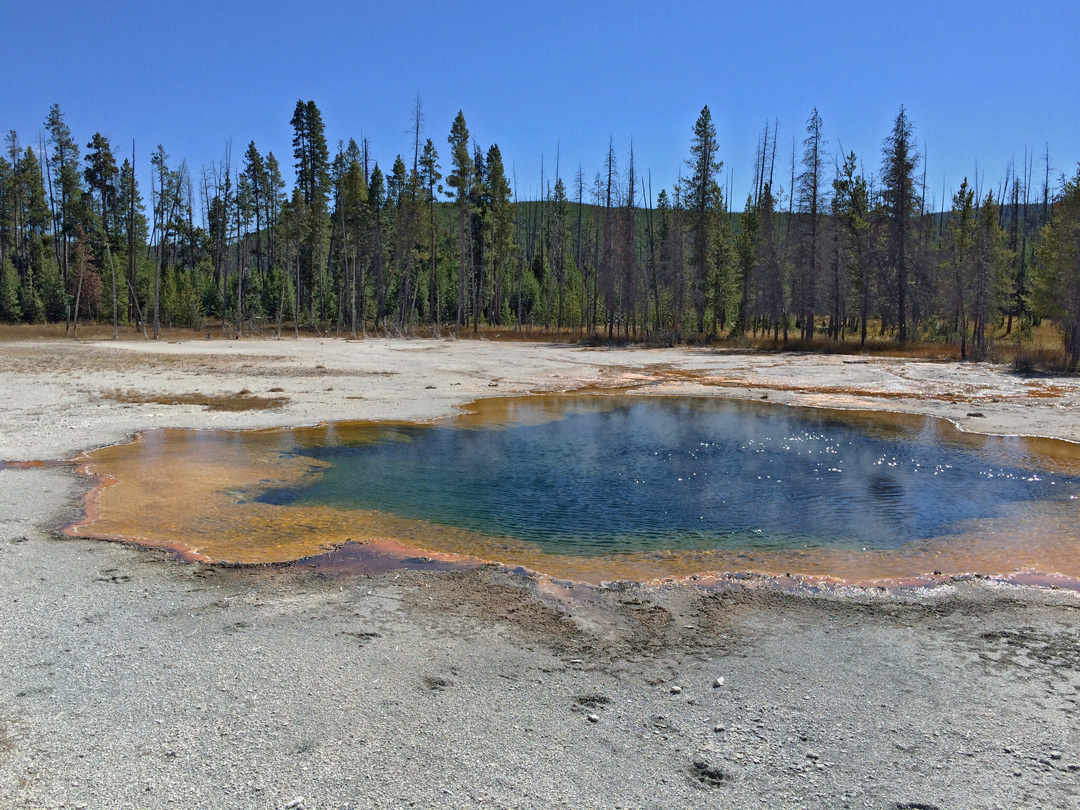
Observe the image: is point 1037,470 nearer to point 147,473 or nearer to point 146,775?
point 146,775

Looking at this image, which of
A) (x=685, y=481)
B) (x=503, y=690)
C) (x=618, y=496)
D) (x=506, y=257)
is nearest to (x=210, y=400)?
(x=618, y=496)

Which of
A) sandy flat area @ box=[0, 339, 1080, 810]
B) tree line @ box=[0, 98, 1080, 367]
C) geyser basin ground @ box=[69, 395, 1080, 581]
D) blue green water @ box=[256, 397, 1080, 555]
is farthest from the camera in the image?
tree line @ box=[0, 98, 1080, 367]

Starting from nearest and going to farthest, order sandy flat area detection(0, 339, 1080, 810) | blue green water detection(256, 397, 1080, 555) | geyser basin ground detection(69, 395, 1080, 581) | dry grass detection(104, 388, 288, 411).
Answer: sandy flat area detection(0, 339, 1080, 810), geyser basin ground detection(69, 395, 1080, 581), blue green water detection(256, 397, 1080, 555), dry grass detection(104, 388, 288, 411)

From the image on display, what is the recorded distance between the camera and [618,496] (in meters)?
12.1

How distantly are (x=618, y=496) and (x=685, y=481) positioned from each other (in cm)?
182

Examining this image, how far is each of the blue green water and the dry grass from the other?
457 cm

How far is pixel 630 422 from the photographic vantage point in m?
20.2

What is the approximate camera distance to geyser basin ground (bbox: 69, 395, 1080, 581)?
9.10 m

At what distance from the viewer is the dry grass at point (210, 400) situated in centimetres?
2006

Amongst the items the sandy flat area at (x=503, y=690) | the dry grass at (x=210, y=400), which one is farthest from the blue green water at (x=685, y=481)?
the dry grass at (x=210, y=400)

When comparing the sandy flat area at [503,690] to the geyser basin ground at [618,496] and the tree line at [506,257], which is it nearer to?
the geyser basin ground at [618,496]

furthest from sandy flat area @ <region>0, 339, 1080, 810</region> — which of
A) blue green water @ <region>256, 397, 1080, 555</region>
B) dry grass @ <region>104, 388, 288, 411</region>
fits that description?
dry grass @ <region>104, 388, 288, 411</region>

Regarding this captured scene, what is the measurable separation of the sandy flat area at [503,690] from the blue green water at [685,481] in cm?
250

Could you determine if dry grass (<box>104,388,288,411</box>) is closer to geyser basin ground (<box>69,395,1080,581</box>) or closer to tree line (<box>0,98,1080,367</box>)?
geyser basin ground (<box>69,395,1080,581</box>)
